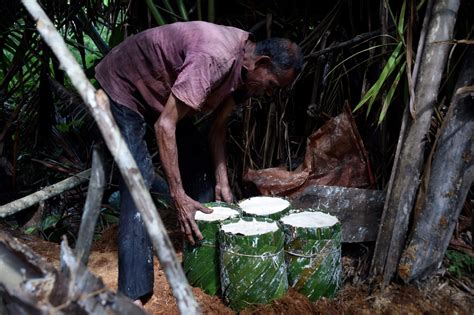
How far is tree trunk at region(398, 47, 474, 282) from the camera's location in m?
2.38

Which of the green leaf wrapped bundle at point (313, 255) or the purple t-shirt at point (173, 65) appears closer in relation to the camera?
the purple t-shirt at point (173, 65)

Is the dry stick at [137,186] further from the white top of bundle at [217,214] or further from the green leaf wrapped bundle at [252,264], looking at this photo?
the white top of bundle at [217,214]

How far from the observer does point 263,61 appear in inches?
93.7

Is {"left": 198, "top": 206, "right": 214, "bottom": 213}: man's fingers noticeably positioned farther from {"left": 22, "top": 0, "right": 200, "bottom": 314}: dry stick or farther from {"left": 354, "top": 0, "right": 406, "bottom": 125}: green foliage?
{"left": 22, "top": 0, "right": 200, "bottom": 314}: dry stick

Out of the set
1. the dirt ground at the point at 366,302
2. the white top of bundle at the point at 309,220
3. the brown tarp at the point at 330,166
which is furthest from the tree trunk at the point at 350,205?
the dirt ground at the point at 366,302

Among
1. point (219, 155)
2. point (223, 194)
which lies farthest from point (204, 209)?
point (219, 155)

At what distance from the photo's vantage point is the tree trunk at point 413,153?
236cm

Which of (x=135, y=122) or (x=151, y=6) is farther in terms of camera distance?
(x=151, y=6)

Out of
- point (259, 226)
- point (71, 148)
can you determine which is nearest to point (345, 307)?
point (259, 226)

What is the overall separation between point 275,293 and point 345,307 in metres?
0.37

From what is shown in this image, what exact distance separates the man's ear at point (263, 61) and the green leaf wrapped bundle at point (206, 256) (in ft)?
2.48

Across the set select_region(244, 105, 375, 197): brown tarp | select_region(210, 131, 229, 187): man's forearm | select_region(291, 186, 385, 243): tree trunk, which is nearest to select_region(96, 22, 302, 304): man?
select_region(210, 131, 229, 187): man's forearm

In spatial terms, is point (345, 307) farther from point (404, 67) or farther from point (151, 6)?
point (151, 6)

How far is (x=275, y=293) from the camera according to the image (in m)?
2.27
